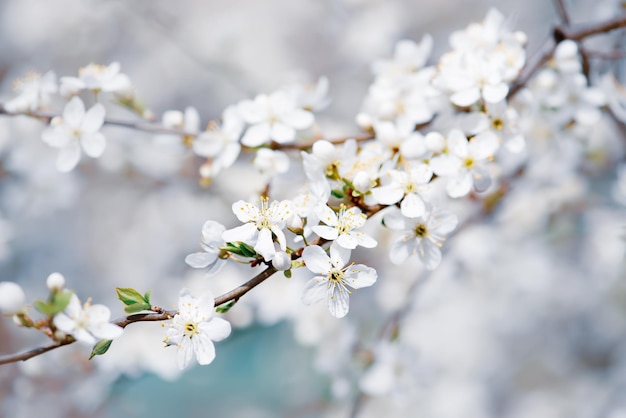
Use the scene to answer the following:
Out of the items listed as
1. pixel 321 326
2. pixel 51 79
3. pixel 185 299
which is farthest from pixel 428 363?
pixel 51 79

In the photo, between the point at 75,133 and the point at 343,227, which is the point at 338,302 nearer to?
the point at 343,227

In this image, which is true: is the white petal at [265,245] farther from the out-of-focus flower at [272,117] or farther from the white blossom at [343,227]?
the out-of-focus flower at [272,117]

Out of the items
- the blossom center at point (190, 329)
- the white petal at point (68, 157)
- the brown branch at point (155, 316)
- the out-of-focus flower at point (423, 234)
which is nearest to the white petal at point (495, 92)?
the out-of-focus flower at point (423, 234)

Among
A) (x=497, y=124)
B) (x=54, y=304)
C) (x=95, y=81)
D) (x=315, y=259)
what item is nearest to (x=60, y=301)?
(x=54, y=304)

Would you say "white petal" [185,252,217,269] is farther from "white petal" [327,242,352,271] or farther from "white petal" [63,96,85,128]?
"white petal" [63,96,85,128]

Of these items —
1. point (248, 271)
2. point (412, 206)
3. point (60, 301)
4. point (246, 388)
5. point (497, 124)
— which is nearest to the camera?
point (60, 301)

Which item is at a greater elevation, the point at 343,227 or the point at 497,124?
the point at 497,124
